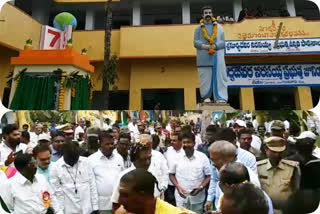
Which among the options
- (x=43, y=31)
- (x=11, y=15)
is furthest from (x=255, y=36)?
(x=11, y=15)

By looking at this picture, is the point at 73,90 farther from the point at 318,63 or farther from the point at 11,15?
the point at 318,63

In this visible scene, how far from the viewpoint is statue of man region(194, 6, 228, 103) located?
3.63m

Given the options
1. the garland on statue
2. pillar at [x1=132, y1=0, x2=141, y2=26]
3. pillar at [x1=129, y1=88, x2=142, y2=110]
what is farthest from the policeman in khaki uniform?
pillar at [x1=132, y1=0, x2=141, y2=26]

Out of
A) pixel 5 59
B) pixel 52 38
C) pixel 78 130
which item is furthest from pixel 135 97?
pixel 78 130

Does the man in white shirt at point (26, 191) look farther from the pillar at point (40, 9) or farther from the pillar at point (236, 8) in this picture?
the pillar at point (236, 8)

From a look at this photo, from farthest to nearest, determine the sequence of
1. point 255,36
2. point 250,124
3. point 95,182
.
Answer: point 255,36 → point 250,124 → point 95,182

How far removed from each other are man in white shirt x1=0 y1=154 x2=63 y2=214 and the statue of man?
6.87 feet

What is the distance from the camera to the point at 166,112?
9.66 ft

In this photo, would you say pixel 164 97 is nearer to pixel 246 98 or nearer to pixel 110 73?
pixel 110 73

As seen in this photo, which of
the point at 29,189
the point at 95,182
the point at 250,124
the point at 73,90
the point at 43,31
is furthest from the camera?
the point at 43,31

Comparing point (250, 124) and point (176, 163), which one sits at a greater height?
point (250, 124)

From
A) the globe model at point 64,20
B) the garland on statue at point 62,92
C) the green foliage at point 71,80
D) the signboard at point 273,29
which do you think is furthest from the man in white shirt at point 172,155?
the signboard at point 273,29

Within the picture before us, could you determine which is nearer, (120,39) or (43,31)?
(43,31)

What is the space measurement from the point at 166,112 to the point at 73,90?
4.81 ft
